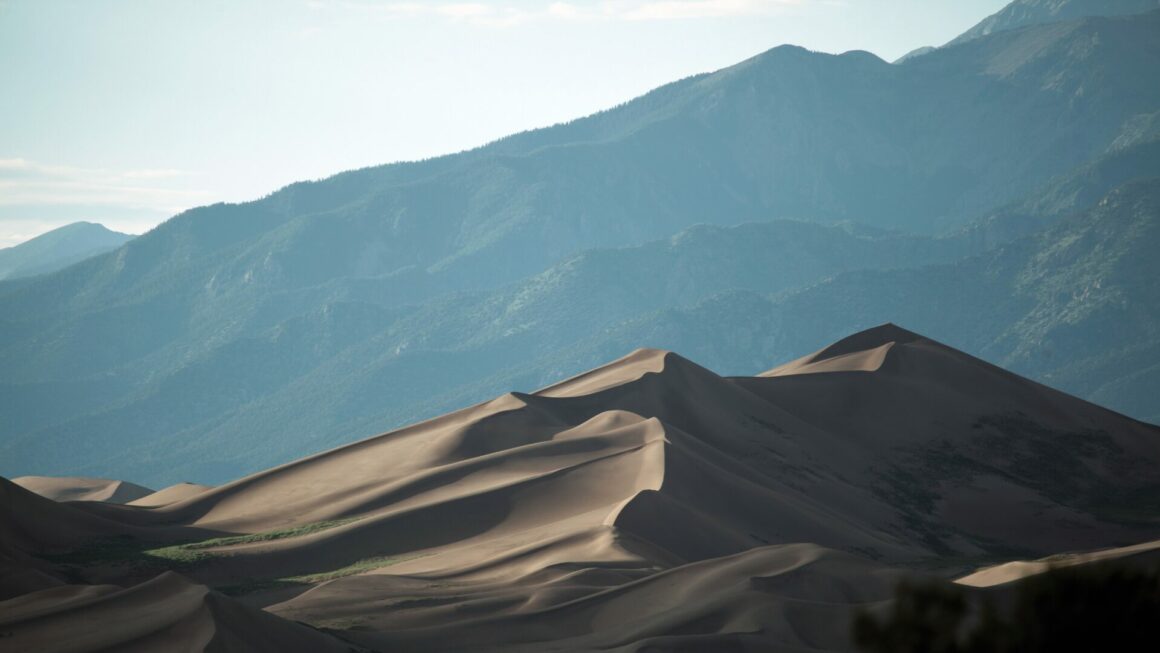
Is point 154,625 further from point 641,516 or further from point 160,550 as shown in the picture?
point 160,550

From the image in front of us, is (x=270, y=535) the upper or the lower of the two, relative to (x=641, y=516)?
upper

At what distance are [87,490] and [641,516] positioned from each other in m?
56.2

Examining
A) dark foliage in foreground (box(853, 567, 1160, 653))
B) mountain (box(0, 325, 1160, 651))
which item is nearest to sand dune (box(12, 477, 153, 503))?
mountain (box(0, 325, 1160, 651))

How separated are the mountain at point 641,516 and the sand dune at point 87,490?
28467mm

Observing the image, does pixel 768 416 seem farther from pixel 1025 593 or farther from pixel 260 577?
pixel 1025 593

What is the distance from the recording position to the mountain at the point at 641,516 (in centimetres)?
2831

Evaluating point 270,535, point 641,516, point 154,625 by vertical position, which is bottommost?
point 641,516

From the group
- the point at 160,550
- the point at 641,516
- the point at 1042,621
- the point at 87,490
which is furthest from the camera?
the point at 87,490

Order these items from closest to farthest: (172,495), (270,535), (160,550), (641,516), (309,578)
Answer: (309,578) < (641,516) < (160,550) < (270,535) < (172,495)

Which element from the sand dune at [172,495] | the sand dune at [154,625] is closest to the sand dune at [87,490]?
the sand dune at [172,495]

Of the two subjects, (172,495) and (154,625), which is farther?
(172,495)

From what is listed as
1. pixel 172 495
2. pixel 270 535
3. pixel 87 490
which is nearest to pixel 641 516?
pixel 270 535

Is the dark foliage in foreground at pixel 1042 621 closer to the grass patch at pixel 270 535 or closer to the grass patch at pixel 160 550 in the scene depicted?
the grass patch at pixel 160 550

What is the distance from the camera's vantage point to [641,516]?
40750mm
